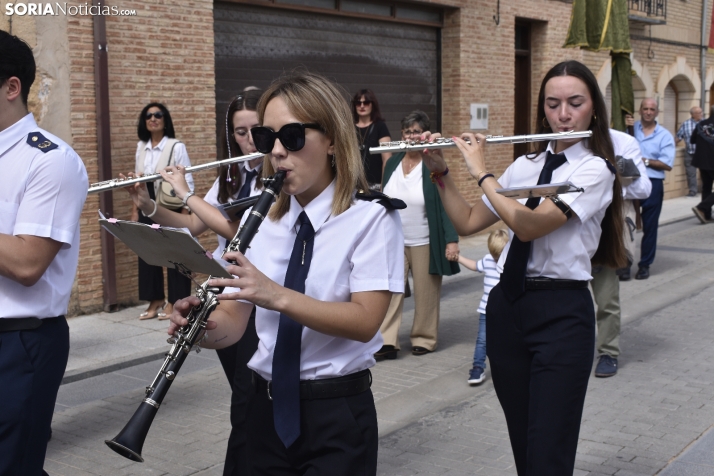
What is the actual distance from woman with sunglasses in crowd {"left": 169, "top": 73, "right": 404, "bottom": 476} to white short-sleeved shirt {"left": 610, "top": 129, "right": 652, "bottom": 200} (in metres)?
5.04

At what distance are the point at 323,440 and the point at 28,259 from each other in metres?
1.09

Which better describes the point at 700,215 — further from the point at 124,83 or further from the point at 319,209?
the point at 319,209

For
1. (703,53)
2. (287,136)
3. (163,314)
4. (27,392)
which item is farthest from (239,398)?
(703,53)

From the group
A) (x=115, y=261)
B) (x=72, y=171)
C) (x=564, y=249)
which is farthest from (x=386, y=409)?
(x=115, y=261)

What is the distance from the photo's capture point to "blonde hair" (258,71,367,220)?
254 cm

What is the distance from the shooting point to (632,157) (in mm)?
7410

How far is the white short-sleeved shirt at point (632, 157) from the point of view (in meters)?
7.38

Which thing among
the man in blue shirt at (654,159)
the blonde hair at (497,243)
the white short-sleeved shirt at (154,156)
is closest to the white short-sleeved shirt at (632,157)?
the blonde hair at (497,243)

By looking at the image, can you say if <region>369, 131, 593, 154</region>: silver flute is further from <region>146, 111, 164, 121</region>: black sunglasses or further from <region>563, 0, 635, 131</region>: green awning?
<region>563, 0, 635, 131</region>: green awning

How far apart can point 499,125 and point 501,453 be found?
1029 cm

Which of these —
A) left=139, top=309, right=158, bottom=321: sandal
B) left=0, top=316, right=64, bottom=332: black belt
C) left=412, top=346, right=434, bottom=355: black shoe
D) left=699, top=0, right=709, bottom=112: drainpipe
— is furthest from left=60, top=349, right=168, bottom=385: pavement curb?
left=699, top=0, right=709, bottom=112: drainpipe

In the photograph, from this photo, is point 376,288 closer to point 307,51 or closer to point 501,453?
point 501,453

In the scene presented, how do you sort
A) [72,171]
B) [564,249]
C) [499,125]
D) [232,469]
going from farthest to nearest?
[499,125] < [564,249] < [232,469] < [72,171]

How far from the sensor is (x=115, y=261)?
29.3 feet
